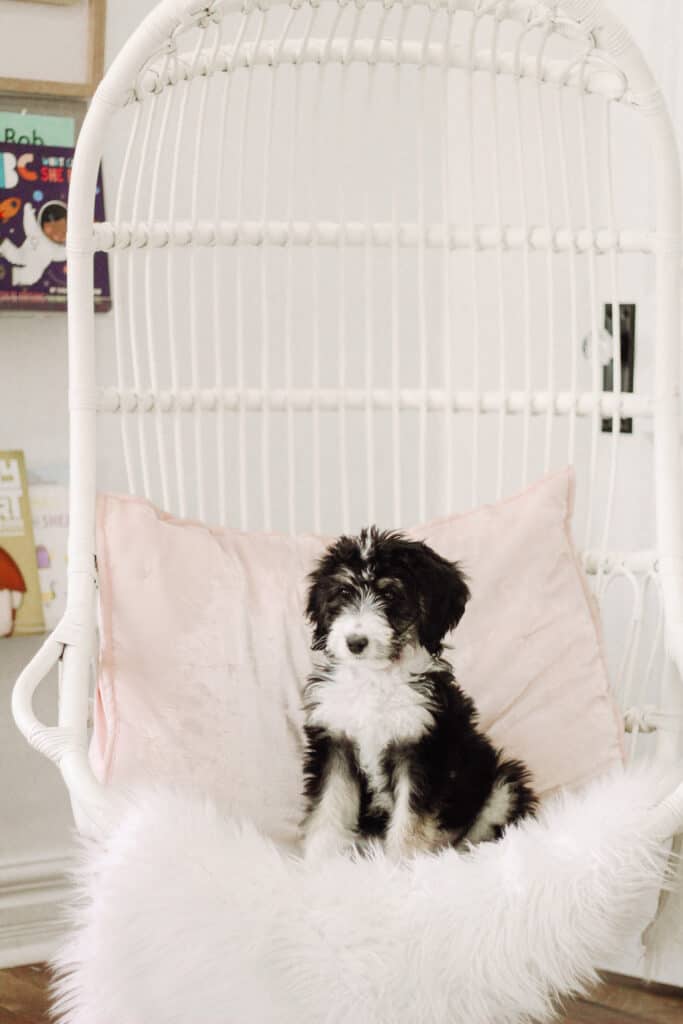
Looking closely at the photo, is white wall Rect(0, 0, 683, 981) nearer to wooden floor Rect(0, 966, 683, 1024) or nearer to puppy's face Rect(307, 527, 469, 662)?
wooden floor Rect(0, 966, 683, 1024)

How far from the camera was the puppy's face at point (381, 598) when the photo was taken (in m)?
1.31

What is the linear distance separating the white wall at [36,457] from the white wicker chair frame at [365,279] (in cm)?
10

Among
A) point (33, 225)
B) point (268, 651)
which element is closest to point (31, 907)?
point (268, 651)

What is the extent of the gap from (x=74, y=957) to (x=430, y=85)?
1.85 m

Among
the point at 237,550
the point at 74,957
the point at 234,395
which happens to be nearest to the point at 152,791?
the point at 74,957

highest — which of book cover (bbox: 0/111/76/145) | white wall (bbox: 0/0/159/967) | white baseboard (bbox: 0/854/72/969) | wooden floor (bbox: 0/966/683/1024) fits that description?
book cover (bbox: 0/111/76/145)

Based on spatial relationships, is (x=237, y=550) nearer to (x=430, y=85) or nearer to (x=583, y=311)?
(x=583, y=311)

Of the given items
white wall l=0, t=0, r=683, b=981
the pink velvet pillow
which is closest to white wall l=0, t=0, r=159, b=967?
white wall l=0, t=0, r=683, b=981

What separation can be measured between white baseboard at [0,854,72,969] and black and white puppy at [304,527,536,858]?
967 mm

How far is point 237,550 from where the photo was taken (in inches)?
62.3

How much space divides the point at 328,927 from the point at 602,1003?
3.51ft

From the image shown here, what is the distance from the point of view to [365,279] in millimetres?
1981

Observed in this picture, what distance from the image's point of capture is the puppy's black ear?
134 centimetres

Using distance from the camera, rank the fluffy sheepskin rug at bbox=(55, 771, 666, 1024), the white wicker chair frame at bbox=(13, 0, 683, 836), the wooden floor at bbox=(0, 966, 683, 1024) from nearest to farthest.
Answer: the fluffy sheepskin rug at bbox=(55, 771, 666, 1024) → the white wicker chair frame at bbox=(13, 0, 683, 836) → the wooden floor at bbox=(0, 966, 683, 1024)
